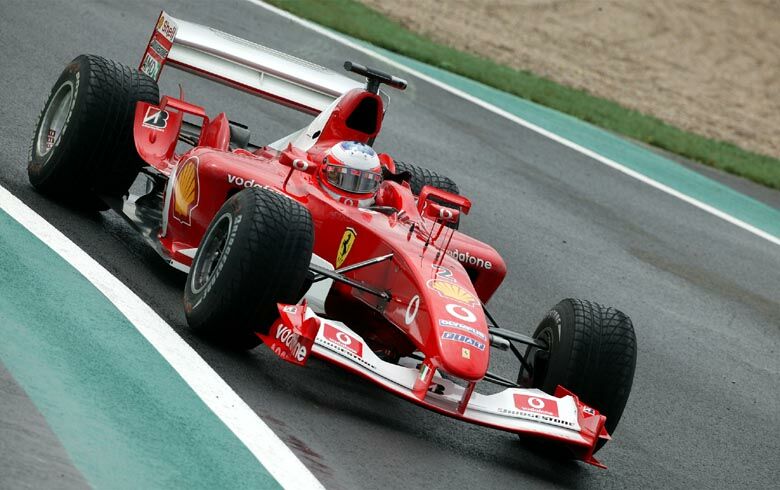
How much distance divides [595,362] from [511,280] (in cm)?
416

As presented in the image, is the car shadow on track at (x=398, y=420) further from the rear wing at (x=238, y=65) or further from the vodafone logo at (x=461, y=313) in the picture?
the rear wing at (x=238, y=65)

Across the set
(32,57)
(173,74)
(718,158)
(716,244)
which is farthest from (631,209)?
(32,57)

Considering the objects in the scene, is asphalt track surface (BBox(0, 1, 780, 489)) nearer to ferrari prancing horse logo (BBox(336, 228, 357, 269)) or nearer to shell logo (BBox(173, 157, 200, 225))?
shell logo (BBox(173, 157, 200, 225))

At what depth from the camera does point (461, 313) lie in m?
7.48

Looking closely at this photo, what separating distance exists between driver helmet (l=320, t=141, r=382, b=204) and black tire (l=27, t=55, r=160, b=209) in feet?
5.37

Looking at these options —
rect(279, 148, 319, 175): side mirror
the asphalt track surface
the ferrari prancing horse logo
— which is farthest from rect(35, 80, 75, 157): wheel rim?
the ferrari prancing horse logo

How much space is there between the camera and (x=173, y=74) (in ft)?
51.2

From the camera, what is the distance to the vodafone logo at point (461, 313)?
24.4 ft

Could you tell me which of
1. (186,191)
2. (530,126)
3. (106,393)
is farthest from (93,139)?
(530,126)

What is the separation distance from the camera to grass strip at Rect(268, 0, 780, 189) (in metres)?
19.3

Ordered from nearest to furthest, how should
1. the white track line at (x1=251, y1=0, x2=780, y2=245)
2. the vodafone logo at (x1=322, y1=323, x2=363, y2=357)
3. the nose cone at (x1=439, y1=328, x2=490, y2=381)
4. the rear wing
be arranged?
the nose cone at (x1=439, y1=328, x2=490, y2=381), the vodafone logo at (x1=322, y1=323, x2=363, y2=357), the rear wing, the white track line at (x1=251, y1=0, x2=780, y2=245)

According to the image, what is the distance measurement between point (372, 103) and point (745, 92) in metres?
15.5

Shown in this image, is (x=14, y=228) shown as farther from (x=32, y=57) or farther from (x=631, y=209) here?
(x=631, y=209)

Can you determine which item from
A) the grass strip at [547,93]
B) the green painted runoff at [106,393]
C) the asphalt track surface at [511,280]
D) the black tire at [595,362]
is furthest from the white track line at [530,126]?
the green painted runoff at [106,393]
